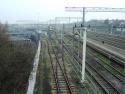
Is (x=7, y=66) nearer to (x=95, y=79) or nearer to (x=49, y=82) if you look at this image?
(x=49, y=82)

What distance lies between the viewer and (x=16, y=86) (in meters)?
18.6

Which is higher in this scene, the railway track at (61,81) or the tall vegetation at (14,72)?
the railway track at (61,81)

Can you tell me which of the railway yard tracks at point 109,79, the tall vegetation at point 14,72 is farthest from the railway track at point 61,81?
the tall vegetation at point 14,72

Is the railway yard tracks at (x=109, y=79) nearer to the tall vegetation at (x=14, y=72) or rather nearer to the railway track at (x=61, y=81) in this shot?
the railway track at (x=61, y=81)

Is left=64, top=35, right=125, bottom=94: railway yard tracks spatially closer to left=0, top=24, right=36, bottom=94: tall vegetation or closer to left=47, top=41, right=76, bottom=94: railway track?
left=47, top=41, right=76, bottom=94: railway track

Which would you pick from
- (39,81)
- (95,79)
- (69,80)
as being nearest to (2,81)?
(39,81)

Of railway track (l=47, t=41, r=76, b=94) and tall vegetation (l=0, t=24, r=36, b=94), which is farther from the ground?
railway track (l=47, t=41, r=76, b=94)

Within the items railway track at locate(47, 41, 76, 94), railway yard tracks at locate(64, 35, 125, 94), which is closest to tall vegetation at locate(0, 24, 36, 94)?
railway track at locate(47, 41, 76, 94)

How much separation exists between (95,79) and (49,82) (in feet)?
10.2

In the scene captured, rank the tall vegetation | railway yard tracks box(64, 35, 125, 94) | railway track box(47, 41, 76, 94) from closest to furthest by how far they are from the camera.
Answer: railway track box(47, 41, 76, 94), railway yard tracks box(64, 35, 125, 94), the tall vegetation

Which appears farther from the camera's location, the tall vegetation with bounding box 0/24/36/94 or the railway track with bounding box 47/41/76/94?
the tall vegetation with bounding box 0/24/36/94

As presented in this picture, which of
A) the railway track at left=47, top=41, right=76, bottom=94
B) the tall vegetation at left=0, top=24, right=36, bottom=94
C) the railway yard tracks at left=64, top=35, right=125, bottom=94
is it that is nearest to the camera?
the railway track at left=47, top=41, right=76, bottom=94

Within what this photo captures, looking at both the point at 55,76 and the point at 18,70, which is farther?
the point at 18,70

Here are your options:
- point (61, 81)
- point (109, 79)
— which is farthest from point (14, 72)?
point (109, 79)
